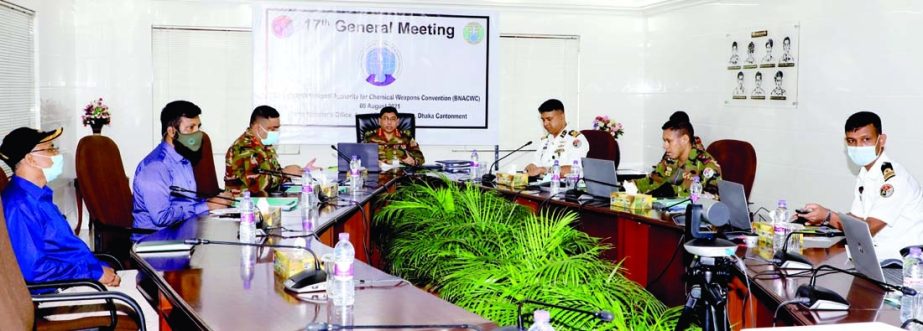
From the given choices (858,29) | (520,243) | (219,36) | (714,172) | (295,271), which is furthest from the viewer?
(219,36)

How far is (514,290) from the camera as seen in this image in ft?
9.41

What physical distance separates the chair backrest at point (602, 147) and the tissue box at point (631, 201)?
2.05 m

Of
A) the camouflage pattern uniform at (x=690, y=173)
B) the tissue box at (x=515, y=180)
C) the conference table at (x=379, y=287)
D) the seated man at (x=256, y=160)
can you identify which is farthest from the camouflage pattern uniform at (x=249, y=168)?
the camouflage pattern uniform at (x=690, y=173)

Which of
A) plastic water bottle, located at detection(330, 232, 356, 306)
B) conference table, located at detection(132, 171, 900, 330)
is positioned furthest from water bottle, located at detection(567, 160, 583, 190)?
plastic water bottle, located at detection(330, 232, 356, 306)

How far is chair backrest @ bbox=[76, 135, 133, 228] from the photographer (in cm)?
454

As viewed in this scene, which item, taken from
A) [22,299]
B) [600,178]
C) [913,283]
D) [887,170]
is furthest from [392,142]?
[913,283]

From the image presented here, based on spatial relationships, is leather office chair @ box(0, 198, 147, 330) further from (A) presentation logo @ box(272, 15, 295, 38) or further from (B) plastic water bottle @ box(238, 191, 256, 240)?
(A) presentation logo @ box(272, 15, 295, 38)

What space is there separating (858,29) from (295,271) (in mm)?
4616

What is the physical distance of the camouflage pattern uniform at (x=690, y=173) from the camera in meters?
5.20

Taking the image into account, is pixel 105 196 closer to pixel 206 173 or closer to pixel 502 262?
pixel 206 173

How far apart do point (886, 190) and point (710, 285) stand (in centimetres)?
212

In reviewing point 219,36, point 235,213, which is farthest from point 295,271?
point 219,36

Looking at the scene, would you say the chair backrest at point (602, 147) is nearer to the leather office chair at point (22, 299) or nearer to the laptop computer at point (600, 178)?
the laptop computer at point (600, 178)

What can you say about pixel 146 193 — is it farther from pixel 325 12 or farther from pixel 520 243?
pixel 325 12
